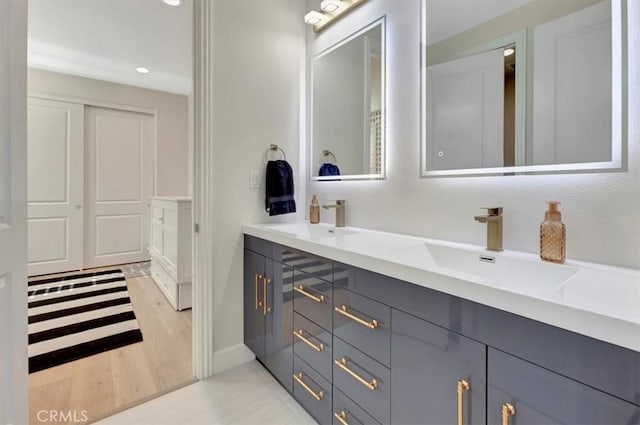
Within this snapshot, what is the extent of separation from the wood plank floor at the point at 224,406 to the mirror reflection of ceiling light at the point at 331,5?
90.7 inches

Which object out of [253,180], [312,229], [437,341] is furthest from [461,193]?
[253,180]

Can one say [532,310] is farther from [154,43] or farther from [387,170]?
[154,43]

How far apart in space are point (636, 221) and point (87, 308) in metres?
3.68

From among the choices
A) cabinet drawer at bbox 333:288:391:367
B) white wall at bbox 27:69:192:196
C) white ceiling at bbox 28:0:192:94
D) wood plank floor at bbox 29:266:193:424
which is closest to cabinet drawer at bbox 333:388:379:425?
cabinet drawer at bbox 333:288:391:367

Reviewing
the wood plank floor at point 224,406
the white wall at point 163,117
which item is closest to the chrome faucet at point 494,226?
the wood plank floor at point 224,406

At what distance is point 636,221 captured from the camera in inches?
34.4

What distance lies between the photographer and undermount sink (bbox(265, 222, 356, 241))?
5.48 ft

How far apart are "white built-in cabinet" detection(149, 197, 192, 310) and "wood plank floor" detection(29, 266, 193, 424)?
1.30ft

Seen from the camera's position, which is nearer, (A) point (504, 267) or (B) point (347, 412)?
(A) point (504, 267)

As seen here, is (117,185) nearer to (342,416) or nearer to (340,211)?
(340,211)

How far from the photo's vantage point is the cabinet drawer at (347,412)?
1.08 meters

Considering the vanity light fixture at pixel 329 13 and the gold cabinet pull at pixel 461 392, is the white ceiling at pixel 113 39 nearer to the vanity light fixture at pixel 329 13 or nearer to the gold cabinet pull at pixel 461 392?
the vanity light fixture at pixel 329 13

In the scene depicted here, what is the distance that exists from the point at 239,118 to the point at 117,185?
11.0 feet

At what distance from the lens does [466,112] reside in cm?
130
